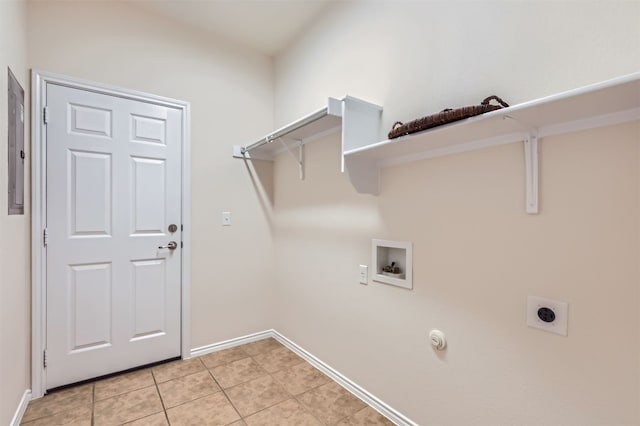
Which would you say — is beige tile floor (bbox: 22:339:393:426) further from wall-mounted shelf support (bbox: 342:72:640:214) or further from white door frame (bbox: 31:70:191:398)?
wall-mounted shelf support (bbox: 342:72:640:214)

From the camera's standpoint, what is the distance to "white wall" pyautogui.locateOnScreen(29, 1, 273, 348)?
2.03 metres

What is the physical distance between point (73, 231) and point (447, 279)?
2.29 meters

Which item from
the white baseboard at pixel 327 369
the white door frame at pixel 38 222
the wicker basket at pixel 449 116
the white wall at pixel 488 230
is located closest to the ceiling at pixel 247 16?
the white wall at pixel 488 230

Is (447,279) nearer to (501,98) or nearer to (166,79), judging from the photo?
(501,98)

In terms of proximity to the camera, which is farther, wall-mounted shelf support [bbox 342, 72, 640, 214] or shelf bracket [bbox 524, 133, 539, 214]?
shelf bracket [bbox 524, 133, 539, 214]

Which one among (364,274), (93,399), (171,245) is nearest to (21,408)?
(93,399)

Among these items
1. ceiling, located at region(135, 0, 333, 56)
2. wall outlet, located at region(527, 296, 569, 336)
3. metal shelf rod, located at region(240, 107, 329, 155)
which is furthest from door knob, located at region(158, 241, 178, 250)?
wall outlet, located at region(527, 296, 569, 336)

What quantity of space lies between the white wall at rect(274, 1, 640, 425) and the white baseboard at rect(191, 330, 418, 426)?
0.18 ft

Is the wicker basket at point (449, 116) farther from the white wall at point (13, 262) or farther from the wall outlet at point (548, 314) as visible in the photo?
the white wall at point (13, 262)

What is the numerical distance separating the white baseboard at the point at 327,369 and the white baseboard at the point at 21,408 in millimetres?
941

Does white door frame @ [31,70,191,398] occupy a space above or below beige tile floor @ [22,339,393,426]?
above

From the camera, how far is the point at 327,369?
7.05ft

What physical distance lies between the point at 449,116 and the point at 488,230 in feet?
1.64

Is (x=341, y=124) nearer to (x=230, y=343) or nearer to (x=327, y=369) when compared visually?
(x=327, y=369)
